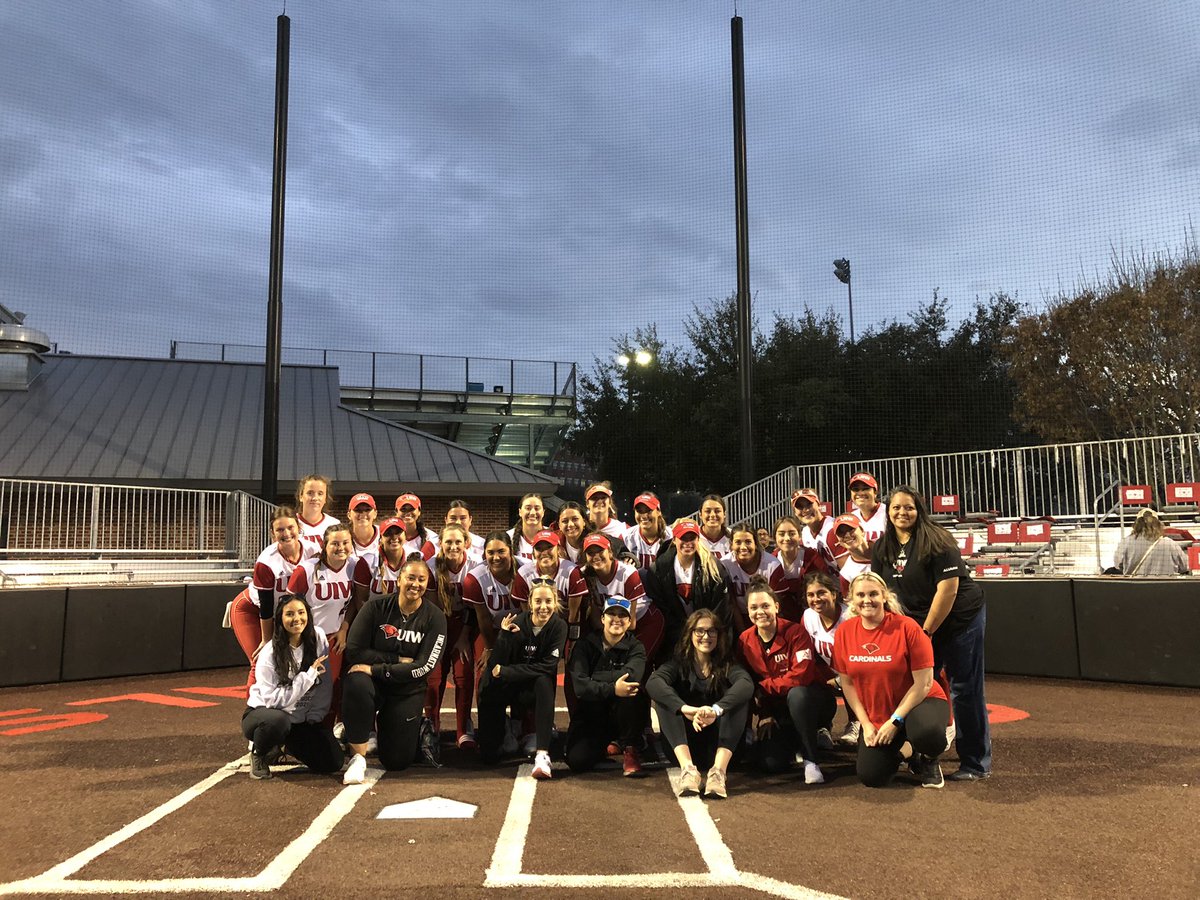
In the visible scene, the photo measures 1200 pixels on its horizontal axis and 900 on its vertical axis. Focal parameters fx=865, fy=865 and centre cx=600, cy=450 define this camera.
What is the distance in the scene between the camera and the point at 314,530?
627 centimetres

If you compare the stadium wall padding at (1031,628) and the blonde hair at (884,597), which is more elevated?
the blonde hair at (884,597)

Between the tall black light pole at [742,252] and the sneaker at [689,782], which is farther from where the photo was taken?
the tall black light pole at [742,252]

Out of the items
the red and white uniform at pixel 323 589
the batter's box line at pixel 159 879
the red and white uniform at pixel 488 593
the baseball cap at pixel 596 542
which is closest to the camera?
the batter's box line at pixel 159 879

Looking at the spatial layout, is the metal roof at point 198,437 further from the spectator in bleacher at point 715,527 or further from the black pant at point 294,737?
→ the black pant at point 294,737

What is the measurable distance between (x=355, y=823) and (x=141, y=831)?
0.96 metres

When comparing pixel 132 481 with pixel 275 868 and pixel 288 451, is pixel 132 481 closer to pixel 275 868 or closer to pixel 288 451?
pixel 288 451

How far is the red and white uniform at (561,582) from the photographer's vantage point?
230 inches

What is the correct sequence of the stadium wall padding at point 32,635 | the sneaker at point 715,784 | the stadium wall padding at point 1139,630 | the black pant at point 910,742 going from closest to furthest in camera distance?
the sneaker at point 715,784
the black pant at point 910,742
the stadium wall padding at point 1139,630
the stadium wall padding at point 32,635

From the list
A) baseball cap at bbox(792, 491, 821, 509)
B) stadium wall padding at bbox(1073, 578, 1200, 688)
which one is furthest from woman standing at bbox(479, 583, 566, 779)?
stadium wall padding at bbox(1073, 578, 1200, 688)

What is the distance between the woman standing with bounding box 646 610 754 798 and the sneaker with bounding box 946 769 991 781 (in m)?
1.20

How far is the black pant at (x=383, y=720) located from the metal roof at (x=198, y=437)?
41.3 feet

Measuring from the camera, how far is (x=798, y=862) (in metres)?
3.53

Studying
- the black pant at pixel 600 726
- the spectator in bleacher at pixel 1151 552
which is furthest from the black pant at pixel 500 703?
the spectator in bleacher at pixel 1151 552

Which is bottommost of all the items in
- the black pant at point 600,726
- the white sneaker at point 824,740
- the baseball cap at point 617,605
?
the white sneaker at point 824,740
